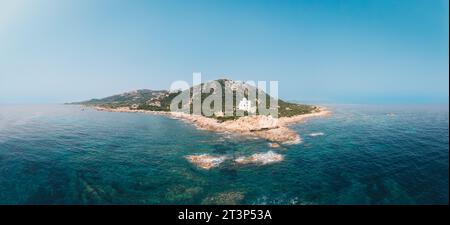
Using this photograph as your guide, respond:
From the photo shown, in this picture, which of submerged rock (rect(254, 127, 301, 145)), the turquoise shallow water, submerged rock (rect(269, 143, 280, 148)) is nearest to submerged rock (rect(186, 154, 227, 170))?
the turquoise shallow water

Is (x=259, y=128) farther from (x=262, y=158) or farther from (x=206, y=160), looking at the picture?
(x=206, y=160)

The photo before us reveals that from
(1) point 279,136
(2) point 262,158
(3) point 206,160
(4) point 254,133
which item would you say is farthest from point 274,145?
(3) point 206,160

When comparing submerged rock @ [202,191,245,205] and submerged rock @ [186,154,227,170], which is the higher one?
submerged rock @ [186,154,227,170]

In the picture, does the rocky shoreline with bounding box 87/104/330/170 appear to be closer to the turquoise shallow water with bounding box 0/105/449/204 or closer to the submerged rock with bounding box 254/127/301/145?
the submerged rock with bounding box 254/127/301/145
